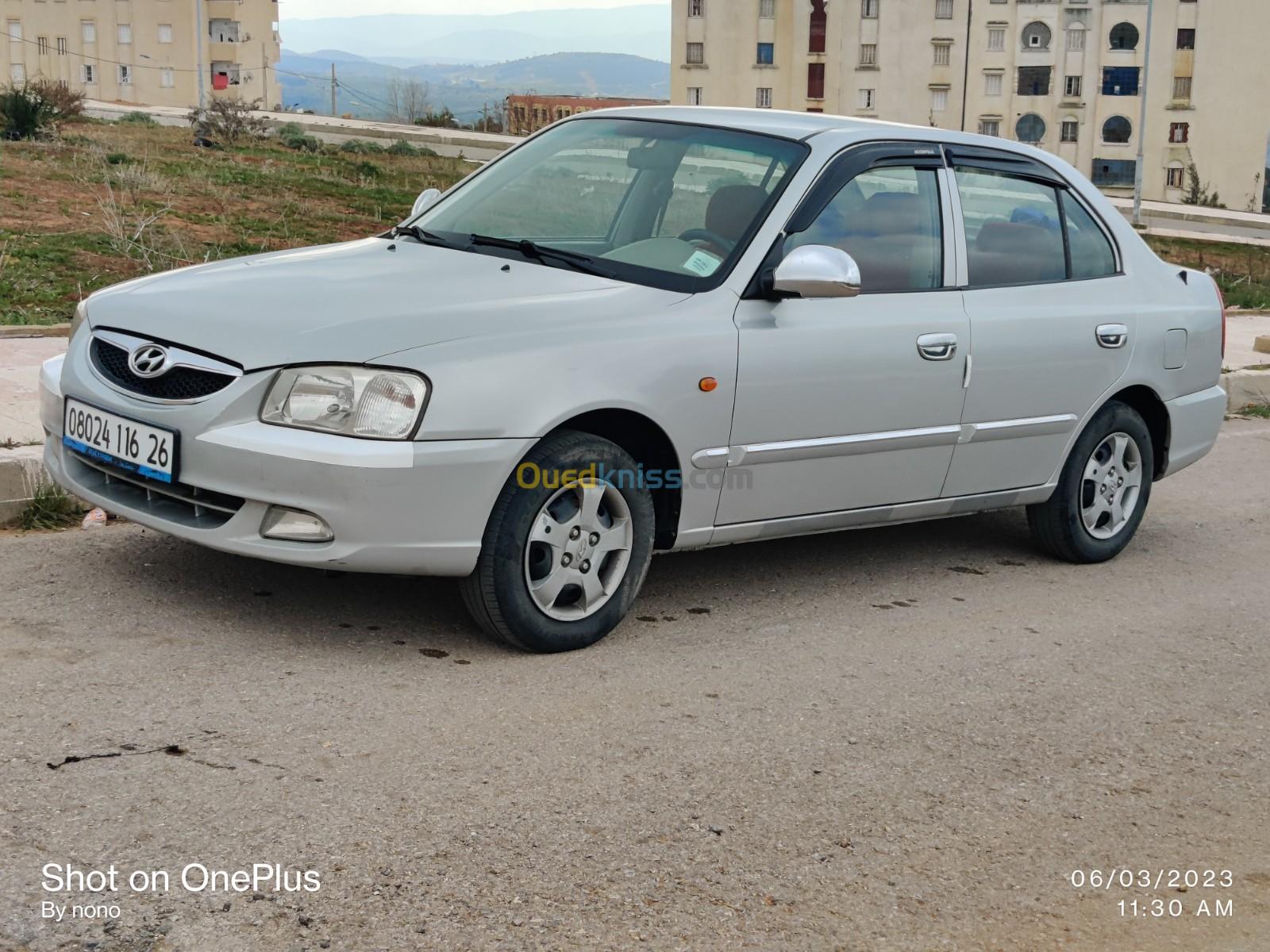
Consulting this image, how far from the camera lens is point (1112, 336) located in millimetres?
6414

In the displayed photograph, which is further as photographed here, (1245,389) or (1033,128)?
(1033,128)

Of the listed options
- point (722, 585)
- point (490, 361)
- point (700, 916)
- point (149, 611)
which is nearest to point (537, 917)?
point (700, 916)

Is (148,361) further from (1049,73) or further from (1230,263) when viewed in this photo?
(1049,73)

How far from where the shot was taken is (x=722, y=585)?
600 cm

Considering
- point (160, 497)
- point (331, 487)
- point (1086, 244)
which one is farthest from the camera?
point (1086, 244)

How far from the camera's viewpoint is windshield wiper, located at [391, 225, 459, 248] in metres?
5.80

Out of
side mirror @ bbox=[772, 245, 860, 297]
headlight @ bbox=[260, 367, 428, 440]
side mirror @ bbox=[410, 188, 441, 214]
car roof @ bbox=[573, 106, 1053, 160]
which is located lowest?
headlight @ bbox=[260, 367, 428, 440]

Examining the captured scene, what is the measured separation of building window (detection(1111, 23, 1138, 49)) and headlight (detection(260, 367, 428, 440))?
92.7 metres

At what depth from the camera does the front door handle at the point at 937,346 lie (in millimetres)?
5676

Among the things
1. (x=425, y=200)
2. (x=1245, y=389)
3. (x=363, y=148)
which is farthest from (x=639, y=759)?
(x=363, y=148)

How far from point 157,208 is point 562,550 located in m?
14.1

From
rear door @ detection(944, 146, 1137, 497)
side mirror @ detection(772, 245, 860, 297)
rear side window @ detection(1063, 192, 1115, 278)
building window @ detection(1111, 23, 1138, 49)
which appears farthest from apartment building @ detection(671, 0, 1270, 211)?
side mirror @ detection(772, 245, 860, 297)

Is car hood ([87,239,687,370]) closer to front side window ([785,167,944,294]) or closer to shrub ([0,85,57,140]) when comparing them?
front side window ([785,167,944,294])

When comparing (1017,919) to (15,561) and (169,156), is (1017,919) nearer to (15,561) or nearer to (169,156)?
(15,561)
